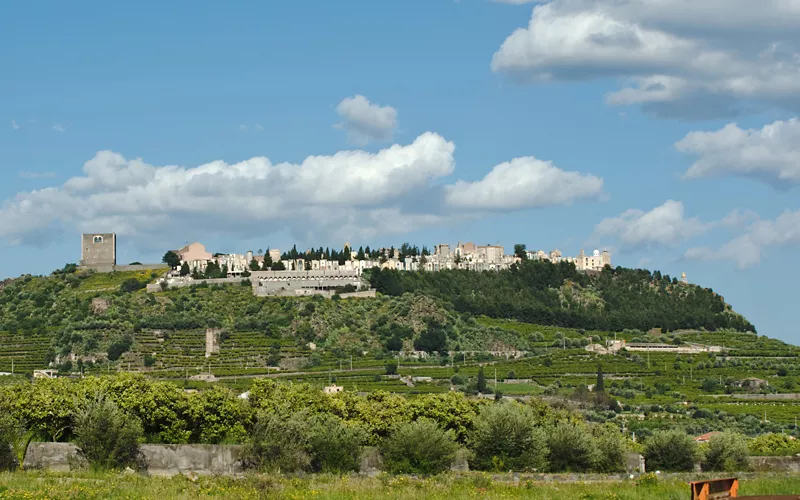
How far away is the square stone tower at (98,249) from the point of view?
16562cm

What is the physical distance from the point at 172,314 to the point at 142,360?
1875 centimetres

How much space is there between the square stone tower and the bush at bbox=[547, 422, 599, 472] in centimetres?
13832

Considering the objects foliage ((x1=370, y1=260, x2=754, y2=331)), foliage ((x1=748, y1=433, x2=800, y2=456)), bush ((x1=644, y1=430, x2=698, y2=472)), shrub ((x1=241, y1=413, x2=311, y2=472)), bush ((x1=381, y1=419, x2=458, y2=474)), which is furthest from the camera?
foliage ((x1=370, y1=260, x2=754, y2=331))

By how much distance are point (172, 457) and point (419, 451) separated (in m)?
6.37

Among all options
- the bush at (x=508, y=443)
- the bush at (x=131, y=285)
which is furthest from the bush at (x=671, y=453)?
the bush at (x=131, y=285)

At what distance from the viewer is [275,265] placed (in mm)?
162375

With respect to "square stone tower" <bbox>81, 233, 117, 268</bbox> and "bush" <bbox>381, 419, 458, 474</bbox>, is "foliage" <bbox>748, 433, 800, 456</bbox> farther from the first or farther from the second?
"square stone tower" <bbox>81, 233, 117, 268</bbox>

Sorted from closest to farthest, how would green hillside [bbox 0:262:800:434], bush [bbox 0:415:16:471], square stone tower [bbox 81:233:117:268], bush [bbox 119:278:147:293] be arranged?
bush [bbox 0:415:16:471]
green hillside [bbox 0:262:800:434]
bush [bbox 119:278:147:293]
square stone tower [bbox 81:233:117:268]

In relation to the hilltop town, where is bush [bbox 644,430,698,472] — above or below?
below

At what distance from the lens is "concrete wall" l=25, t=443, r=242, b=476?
99.9ft

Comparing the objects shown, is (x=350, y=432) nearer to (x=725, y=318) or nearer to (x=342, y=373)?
(x=342, y=373)

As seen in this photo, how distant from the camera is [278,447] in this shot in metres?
30.5

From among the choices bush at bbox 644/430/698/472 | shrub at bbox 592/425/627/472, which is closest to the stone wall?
bush at bbox 644/430/698/472

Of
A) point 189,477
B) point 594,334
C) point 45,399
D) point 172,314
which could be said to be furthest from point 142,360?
point 189,477
